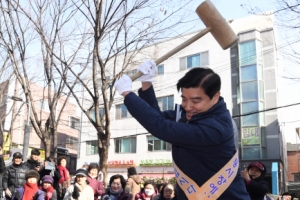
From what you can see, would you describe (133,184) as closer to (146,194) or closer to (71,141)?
(146,194)

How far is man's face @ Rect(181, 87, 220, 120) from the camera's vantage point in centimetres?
202

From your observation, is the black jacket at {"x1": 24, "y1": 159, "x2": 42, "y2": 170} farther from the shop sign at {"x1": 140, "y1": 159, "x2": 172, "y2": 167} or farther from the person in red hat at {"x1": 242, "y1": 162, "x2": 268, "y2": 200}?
the shop sign at {"x1": 140, "y1": 159, "x2": 172, "y2": 167}

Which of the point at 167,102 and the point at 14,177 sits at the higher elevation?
Answer: the point at 167,102

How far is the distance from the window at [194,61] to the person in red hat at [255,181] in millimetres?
19533

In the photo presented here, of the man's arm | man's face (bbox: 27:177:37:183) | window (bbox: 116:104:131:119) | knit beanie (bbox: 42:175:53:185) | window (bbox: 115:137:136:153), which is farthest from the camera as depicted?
window (bbox: 116:104:131:119)

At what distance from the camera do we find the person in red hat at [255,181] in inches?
183

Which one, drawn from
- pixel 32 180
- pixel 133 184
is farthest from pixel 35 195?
pixel 133 184

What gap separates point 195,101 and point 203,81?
115 millimetres

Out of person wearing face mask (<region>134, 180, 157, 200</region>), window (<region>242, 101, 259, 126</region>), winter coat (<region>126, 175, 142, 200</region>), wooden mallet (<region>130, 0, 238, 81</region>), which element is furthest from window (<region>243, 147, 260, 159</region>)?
wooden mallet (<region>130, 0, 238, 81</region>)

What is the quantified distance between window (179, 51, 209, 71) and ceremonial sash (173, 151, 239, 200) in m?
22.6

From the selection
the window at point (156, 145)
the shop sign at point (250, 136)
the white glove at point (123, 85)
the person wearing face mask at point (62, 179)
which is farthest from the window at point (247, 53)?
the white glove at point (123, 85)

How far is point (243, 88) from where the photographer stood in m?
24.1

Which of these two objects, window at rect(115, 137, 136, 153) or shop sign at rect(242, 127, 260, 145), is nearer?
shop sign at rect(242, 127, 260, 145)

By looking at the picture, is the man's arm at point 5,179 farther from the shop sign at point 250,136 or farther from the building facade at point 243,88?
the shop sign at point 250,136
